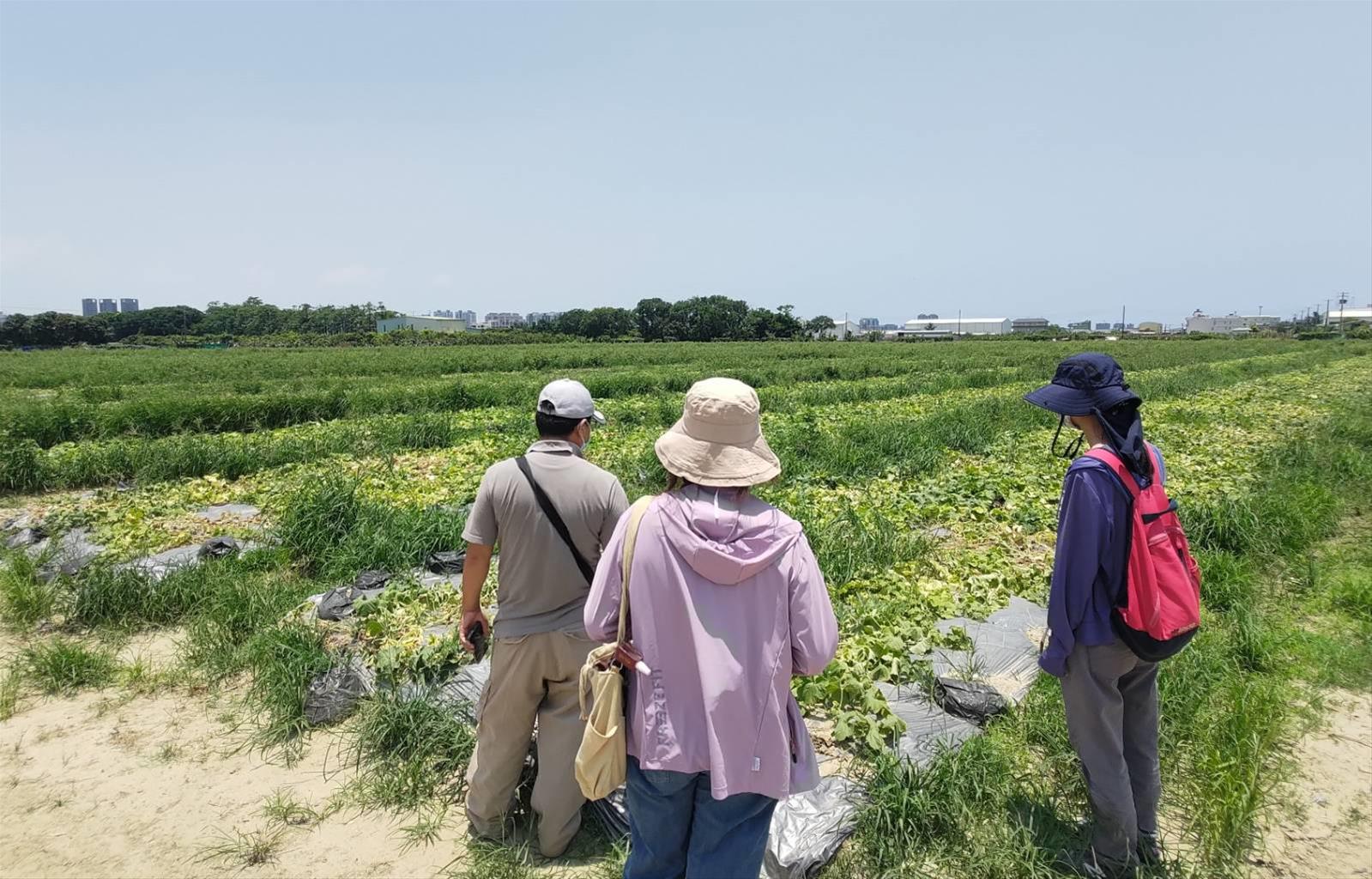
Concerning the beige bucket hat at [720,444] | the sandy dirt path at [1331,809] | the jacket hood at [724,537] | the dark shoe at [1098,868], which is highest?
the beige bucket hat at [720,444]

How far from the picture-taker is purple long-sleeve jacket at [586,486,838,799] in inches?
77.2

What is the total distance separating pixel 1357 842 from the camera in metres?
3.41

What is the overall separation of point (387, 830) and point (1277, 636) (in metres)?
5.88

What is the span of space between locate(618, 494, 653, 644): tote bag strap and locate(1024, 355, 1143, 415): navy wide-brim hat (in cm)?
171

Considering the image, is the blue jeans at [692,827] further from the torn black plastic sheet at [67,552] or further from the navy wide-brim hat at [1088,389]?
the torn black plastic sheet at [67,552]

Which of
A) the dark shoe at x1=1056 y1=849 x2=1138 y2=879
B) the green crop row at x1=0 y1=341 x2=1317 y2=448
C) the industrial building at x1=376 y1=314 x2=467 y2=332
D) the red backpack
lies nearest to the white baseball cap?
the red backpack

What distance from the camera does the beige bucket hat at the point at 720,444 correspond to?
2.06 meters

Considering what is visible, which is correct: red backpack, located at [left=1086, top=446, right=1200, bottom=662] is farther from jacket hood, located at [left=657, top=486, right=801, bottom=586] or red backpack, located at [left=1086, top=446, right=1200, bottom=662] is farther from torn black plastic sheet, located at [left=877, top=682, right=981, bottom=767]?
jacket hood, located at [left=657, top=486, right=801, bottom=586]

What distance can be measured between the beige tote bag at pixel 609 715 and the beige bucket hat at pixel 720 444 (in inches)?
7.1

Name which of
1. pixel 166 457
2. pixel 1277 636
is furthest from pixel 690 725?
pixel 166 457

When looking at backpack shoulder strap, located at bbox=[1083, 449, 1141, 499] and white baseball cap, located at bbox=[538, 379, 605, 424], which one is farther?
white baseball cap, located at bbox=[538, 379, 605, 424]

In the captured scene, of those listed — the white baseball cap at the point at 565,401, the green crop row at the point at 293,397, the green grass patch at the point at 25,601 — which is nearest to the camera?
the white baseball cap at the point at 565,401

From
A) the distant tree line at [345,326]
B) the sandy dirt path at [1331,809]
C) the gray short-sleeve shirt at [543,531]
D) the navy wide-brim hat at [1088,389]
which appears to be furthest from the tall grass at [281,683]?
the distant tree line at [345,326]

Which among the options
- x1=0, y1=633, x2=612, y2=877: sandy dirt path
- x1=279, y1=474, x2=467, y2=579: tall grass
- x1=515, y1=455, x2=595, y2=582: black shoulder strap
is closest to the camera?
x1=515, y1=455, x2=595, y2=582: black shoulder strap
